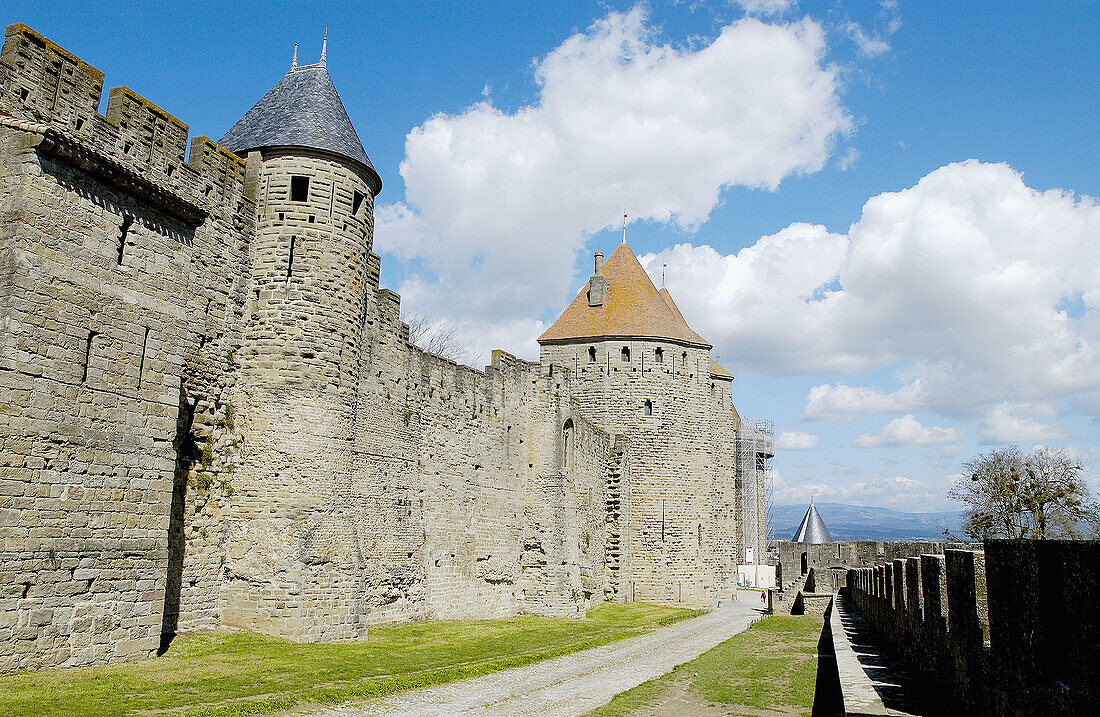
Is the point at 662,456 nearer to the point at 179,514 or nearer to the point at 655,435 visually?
the point at 655,435

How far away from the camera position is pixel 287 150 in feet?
49.5

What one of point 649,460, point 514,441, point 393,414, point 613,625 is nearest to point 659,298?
point 649,460

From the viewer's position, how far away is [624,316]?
1243 inches

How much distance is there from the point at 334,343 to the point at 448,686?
6.57 m

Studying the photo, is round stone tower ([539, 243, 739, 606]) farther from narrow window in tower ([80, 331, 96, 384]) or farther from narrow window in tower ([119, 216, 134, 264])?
narrow window in tower ([80, 331, 96, 384])

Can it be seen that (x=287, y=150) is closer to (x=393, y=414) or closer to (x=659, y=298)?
(x=393, y=414)

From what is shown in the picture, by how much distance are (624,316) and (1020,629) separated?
1062 inches

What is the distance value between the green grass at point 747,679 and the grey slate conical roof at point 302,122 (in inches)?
429

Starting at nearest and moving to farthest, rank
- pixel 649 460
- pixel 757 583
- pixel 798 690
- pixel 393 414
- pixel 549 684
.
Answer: pixel 798 690 → pixel 549 684 → pixel 393 414 → pixel 649 460 → pixel 757 583

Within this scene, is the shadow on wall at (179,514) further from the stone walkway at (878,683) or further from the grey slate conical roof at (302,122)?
the stone walkway at (878,683)

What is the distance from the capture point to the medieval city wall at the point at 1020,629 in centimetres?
388

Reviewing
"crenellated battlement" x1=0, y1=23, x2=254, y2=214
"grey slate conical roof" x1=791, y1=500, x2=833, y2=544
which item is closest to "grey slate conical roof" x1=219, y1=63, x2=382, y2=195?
"crenellated battlement" x1=0, y1=23, x2=254, y2=214

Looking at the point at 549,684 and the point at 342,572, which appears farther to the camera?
the point at 342,572

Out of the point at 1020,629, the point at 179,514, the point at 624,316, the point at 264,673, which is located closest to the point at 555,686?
the point at 264,673
